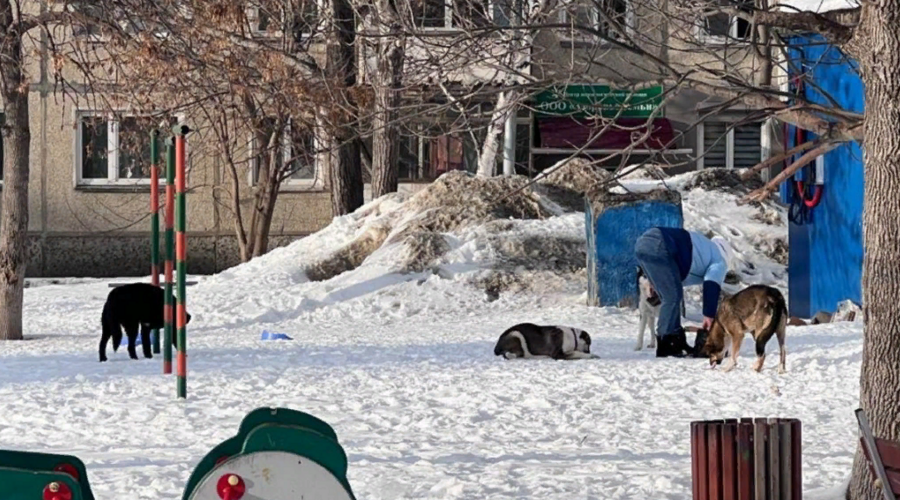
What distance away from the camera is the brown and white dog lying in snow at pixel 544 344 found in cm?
1402

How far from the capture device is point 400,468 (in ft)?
27.0

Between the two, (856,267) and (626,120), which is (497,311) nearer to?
(856,267)

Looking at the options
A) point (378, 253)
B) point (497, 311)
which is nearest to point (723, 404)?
point (497, 311)

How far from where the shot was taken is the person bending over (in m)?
14.0

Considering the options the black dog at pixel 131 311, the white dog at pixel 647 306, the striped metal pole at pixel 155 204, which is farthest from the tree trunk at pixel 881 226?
the black dog at pixel 131 311

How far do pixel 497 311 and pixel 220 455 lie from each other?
Result: 14.8 m

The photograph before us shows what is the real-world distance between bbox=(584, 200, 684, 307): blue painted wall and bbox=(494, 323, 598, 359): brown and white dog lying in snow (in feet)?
17.0

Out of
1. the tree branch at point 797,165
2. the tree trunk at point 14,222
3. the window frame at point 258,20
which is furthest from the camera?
the window frame at point 258,20

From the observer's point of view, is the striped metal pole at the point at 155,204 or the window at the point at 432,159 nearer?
the striped metal pole at the point at 155,204

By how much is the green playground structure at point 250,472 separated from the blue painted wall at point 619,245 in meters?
14.3

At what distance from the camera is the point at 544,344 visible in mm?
14133

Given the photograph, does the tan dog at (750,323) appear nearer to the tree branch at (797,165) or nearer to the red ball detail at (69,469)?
the tree branch at (797,165)

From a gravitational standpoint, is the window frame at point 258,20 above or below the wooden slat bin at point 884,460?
above

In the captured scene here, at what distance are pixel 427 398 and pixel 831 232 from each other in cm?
842
